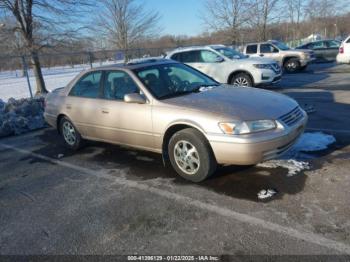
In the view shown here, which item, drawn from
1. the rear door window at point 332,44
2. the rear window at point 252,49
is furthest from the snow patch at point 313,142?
the rear door window at point 332,44

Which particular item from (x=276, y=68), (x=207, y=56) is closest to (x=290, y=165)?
(x=276, y=68)

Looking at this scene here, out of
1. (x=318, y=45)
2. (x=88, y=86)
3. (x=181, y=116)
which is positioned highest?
(x=318, y=45)

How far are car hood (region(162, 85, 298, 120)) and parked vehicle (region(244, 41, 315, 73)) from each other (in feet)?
43.3

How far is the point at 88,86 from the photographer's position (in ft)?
19.8

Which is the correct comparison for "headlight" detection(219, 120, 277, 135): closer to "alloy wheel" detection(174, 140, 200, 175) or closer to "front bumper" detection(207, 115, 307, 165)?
"front bumper" detection(207, 115, 307, 165)

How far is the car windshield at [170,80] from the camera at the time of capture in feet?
16.6

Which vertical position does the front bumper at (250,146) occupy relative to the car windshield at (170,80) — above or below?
below

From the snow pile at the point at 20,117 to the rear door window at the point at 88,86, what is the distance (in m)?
3.18

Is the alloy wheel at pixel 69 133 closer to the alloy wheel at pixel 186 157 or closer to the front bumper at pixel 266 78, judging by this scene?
the alloy wheel at pixel 186 157

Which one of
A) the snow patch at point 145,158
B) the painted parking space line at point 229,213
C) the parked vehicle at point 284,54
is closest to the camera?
the painted parking space line at point 229,213

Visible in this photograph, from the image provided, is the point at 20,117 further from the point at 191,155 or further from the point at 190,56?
the point at 191,155

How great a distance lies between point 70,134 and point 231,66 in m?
6.67

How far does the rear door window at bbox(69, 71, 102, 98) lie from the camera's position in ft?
19.1

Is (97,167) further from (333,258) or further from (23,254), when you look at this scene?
(333,258)
